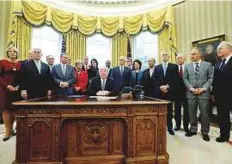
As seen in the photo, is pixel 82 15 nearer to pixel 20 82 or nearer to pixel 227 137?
pixel 20 82

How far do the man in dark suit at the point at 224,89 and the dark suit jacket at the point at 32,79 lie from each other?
2.83 meters

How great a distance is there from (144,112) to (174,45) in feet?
14.3

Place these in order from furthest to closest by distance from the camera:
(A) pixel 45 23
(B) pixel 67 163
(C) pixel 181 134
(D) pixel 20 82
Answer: (A) pixel 45 23 → (C) pixel 181 134 → (D) pixel 20 82 → (B) pixel 67 163

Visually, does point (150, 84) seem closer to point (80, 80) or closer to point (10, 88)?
point (80, 80)

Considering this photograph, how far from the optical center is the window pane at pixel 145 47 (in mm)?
7143

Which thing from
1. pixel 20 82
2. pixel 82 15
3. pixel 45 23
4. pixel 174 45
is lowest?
pixel 20 82

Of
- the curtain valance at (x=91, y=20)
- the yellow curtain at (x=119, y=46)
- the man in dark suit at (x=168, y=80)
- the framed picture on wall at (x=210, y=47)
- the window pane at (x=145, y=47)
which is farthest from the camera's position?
the yellow curtain at (x=119, y=46)

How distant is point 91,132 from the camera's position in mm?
2596

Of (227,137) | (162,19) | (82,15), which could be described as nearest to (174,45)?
(162,19)

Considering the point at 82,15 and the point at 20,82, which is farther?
the point at 82,15

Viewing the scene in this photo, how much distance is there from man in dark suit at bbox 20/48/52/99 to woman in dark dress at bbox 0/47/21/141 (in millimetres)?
266

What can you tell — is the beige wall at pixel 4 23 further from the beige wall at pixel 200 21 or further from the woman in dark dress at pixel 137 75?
the beige wall at pixel 200 21

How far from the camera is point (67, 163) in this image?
2.50 meters

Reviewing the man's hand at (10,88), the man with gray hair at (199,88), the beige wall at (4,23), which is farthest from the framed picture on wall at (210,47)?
the beige wall at (4,23)
